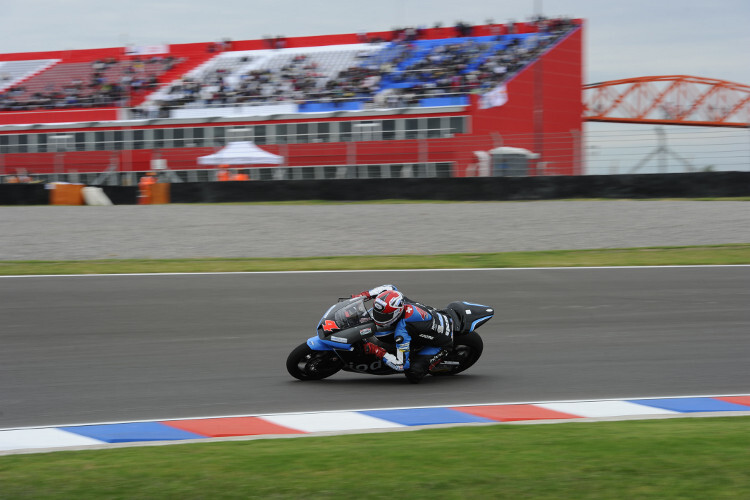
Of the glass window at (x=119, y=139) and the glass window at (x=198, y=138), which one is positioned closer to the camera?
the glass window at (x=198, y=138)

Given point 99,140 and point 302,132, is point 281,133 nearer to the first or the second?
point 302,132

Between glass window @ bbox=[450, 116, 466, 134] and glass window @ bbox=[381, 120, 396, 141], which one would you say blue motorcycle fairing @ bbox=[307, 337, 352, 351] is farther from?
glass window @ bbox=[450, 116, 466, 134]

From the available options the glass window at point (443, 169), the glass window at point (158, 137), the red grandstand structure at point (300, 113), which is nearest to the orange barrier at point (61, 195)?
the red grandstand structure at point (300, 113)

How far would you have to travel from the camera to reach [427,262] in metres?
13.3

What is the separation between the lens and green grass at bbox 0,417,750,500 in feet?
12.4

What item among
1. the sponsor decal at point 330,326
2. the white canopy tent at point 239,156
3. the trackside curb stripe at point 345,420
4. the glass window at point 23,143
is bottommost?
the trackside curb stripe at point 345,420

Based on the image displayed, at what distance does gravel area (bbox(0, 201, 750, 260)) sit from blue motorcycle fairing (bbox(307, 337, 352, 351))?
24.5 ft

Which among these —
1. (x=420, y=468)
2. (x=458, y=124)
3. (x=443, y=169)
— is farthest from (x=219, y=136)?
(x=420, y=468)

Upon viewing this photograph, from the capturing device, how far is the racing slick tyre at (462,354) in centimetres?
697

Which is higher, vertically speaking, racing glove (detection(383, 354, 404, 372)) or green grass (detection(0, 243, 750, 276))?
racing glove (detection(383, 354, 404, 372))

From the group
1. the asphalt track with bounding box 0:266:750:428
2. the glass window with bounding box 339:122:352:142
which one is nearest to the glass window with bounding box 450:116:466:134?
the glass window with bounding box 339:122:352:142

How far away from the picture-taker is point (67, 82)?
44219mm

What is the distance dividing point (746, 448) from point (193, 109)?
34921 millimetres

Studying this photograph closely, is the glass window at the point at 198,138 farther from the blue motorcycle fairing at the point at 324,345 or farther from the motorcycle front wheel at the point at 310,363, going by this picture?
the blue motorcycle fairing at the point at 324,345
